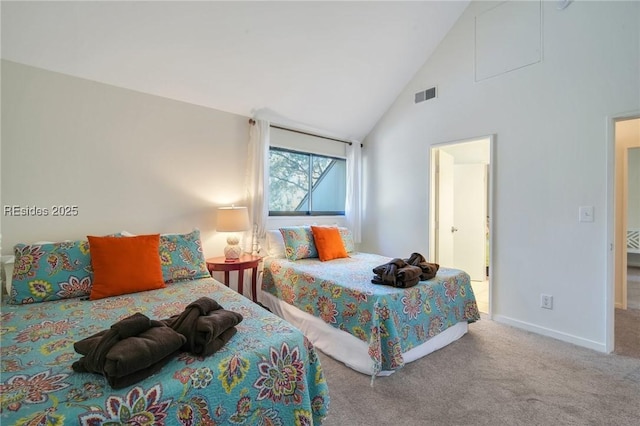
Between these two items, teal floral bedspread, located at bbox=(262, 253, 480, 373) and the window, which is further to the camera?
the window

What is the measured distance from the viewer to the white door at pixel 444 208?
12.0 feet

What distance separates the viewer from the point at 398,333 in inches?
75.3

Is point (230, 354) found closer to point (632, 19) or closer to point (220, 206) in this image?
point (220, 206)

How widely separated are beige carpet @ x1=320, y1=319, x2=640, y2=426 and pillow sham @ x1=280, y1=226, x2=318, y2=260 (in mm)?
1139

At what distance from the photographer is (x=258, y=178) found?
10.9ft

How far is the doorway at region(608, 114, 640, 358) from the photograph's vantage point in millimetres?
2381

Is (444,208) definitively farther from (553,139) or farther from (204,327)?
(204,327)

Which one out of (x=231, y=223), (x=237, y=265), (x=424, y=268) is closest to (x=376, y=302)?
(x=424, y=268)

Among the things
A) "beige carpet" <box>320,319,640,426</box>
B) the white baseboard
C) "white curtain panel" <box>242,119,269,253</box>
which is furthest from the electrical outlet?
"white curtain panel" <box>242,119,269,253</box>

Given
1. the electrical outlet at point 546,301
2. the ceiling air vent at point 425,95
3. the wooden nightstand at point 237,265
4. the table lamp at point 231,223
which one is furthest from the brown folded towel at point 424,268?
the ceiling air vent at point 425,95

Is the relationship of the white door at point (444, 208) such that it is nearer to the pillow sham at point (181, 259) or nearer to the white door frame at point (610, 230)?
the white door frame at point (610, 230)

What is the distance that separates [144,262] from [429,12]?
12.2ft

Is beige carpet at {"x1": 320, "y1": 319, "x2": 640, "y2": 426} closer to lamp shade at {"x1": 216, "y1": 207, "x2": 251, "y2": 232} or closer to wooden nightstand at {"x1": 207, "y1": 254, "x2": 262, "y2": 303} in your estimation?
wooden nightstand at {"x1": 207, "y1": 254, "x2": 262, "y2": 303}

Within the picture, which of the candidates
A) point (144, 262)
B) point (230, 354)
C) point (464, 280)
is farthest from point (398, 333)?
point (144, 262)
